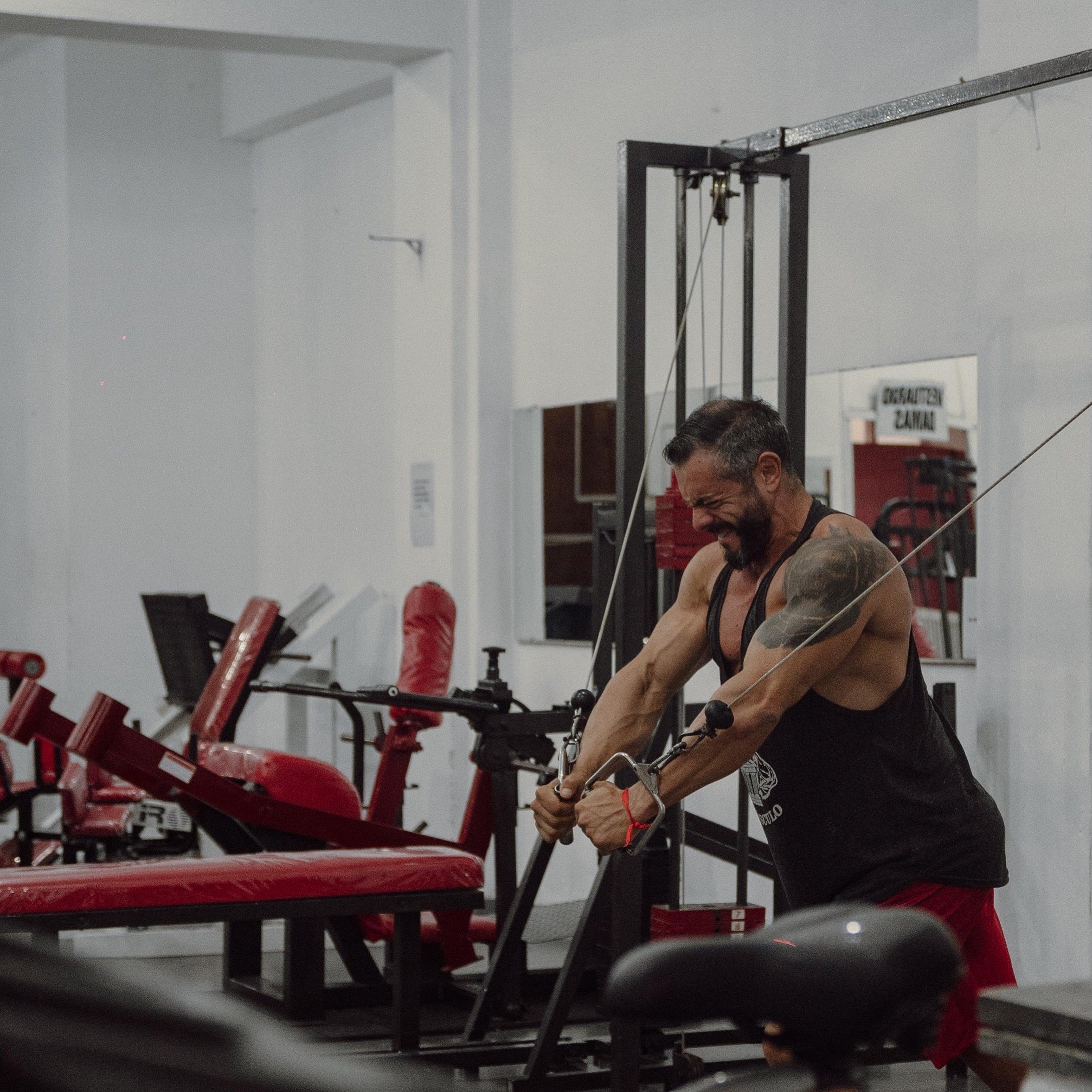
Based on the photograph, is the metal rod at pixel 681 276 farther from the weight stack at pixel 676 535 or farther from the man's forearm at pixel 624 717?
the man's forearm at pixel 624 717

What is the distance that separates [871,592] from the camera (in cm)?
276

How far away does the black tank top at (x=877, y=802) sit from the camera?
2756 mm

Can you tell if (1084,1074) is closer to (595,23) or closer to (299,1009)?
(299,1009)

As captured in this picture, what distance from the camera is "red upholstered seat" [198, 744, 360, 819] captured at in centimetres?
468

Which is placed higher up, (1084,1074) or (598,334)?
(598,334)

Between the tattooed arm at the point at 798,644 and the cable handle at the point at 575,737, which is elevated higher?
the tattooed arm at the point at 798,644

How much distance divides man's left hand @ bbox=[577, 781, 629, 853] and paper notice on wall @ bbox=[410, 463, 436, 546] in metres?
4.69

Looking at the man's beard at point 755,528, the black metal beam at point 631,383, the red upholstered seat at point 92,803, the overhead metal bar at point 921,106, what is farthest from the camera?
the red upholstered seat at point 92,803

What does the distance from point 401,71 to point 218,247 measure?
249cm

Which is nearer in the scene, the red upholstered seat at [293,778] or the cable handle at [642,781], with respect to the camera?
the cable handle at [642,781]

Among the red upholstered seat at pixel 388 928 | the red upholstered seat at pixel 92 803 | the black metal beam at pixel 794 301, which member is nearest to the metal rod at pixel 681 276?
the black metal beam at pixel 794 301

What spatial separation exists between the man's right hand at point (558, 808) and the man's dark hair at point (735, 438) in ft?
2.08

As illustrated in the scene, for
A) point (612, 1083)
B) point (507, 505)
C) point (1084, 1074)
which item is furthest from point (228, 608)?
point (1084, 1074)

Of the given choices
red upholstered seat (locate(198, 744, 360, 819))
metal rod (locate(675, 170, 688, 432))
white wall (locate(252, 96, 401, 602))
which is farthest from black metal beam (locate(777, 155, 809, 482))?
white wall (locate(252, 96, 401, 602))
